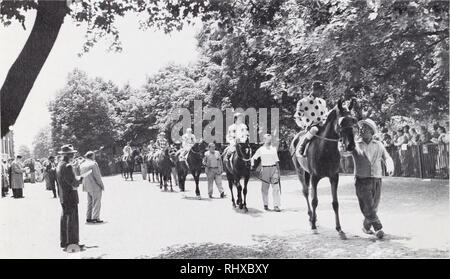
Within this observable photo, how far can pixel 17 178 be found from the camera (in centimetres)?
2044

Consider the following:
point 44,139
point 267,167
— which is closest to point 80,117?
point 44,139

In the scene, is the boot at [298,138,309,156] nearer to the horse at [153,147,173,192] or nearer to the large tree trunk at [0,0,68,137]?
the large tree trunk at [0,0,68,137]

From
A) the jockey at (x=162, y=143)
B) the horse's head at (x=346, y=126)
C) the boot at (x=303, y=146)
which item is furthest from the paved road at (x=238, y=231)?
the jockey at (x=162, y=143)

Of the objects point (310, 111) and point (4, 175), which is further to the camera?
point (4, 175)

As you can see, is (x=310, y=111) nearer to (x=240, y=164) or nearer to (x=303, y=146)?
(x=303, y=146)

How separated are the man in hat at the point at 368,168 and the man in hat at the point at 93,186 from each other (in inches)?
226

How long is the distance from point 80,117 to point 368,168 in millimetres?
6570

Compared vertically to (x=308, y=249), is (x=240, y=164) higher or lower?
higher

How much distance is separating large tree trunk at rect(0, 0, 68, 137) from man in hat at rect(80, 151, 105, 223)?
3.75 metres

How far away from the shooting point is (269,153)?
1350 cm

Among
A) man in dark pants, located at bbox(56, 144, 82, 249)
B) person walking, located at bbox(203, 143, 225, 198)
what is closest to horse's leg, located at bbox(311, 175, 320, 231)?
man in dark pants, located at bbox(56, 144, 82, 249)

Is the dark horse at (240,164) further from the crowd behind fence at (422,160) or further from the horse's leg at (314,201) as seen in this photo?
the crowd behind fence at (422,160)
